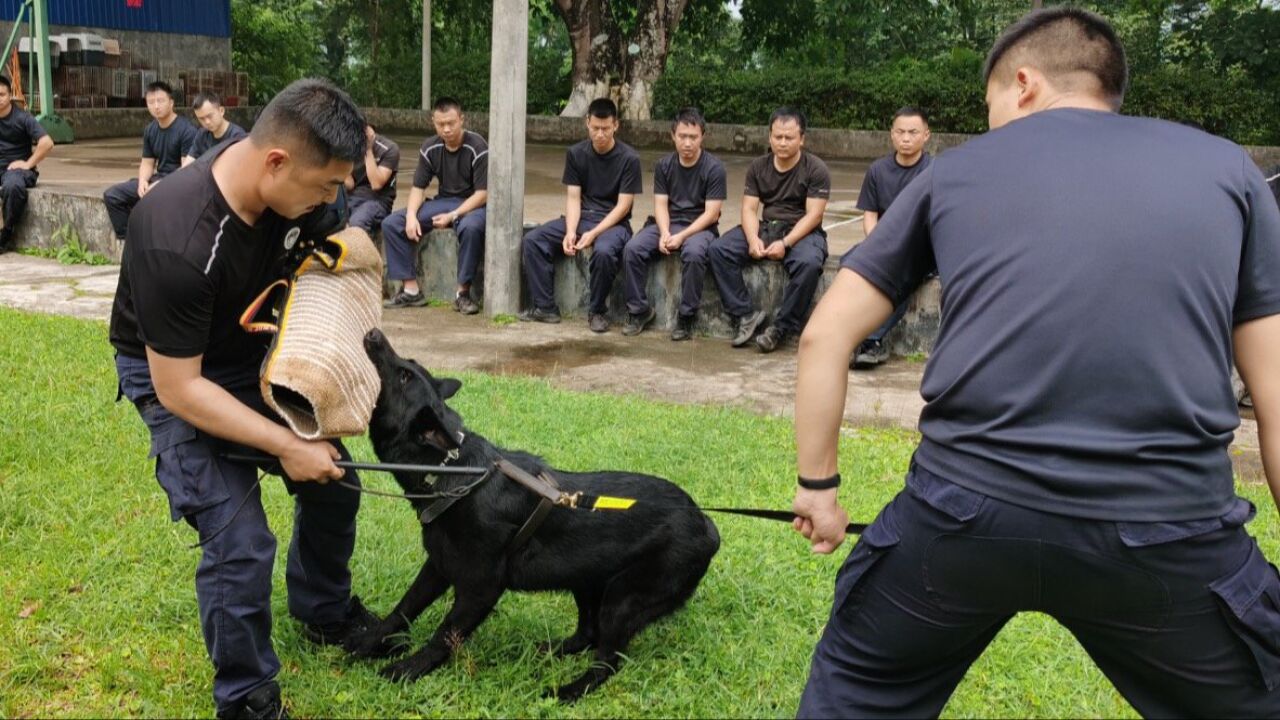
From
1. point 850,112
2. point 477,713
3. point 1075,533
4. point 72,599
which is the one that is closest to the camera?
point 1075,533

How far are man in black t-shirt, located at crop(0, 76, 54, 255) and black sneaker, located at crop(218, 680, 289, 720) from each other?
32.1 feet

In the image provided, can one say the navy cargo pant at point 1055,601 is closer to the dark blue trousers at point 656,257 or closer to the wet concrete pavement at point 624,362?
the wet concrete pavement at point 624,362

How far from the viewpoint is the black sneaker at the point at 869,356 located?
25.6 feet

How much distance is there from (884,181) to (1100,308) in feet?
21.3

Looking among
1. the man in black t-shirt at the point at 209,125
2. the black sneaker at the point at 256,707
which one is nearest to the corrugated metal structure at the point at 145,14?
the man in black t-shirt at the point at 209,125

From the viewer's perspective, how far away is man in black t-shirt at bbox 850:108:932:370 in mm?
8055

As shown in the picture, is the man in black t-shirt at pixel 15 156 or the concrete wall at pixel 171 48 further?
the concrete wall at pixel 171 48

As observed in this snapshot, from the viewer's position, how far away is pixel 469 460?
11.1 feet

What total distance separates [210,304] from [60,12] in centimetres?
2167

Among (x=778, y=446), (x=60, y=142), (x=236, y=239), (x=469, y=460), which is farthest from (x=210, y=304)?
(x=60, y=142)

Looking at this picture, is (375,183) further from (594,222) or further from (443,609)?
(443,609)

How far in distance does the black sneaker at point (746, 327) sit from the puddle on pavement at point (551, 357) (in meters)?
0.83

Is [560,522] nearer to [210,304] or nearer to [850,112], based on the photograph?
[210,304]

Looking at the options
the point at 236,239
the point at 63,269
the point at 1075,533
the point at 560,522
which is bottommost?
the point at 63,269
